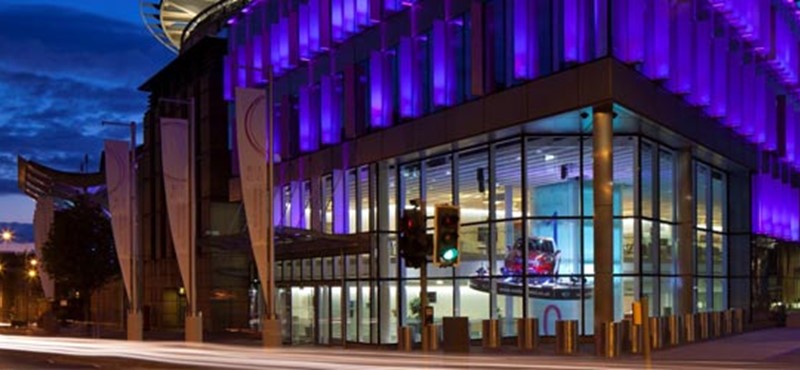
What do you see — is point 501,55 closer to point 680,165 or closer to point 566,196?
point 566,196

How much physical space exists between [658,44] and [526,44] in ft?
13.0

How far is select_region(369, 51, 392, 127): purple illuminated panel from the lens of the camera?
37844mm

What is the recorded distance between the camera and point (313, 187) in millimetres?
43812

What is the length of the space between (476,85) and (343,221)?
472 inches

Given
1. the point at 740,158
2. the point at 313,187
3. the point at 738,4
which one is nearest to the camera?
the point at 738,4

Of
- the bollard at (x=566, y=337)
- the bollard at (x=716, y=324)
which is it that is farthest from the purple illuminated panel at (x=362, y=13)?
the bollard at (x=716, y=324)

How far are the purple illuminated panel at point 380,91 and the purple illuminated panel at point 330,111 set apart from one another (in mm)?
3557

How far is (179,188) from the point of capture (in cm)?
3738

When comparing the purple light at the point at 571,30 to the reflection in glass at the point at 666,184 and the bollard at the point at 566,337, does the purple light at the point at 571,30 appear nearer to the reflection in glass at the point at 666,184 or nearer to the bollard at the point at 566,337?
the reflection in glass at the point at 666,184

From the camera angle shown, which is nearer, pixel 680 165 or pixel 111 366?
pixel 111 366

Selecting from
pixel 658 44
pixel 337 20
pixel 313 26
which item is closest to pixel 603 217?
pixel 658 44

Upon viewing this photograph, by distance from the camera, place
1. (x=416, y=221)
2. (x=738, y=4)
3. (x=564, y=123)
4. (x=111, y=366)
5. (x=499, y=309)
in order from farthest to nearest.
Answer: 1. (x=738, y=4)
2. (x=499, y=309)
3. (x=564, y=123)
4. (x=111, y=366)
5. (x=416, y=221)

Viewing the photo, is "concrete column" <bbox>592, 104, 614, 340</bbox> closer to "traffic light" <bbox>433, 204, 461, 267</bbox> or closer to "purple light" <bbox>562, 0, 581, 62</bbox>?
"purple light" <bbox>562, 0, 581, 62</bbox>

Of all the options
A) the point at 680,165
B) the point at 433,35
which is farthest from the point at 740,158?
the point at 433,35
